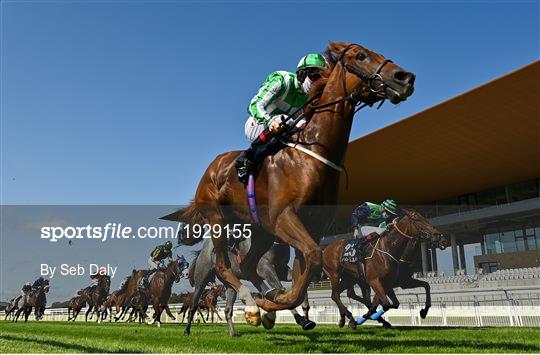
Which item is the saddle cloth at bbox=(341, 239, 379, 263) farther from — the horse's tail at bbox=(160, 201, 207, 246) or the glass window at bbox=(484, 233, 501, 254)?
the glass window at bbox=(484, 233, 501, 254)

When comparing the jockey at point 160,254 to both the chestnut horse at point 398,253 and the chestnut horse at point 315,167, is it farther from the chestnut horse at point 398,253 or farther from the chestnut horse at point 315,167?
the chestnut horse at point 315,167

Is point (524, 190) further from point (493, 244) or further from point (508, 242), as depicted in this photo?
point (508, 242)

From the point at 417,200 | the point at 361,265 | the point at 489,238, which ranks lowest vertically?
the point at 361,265

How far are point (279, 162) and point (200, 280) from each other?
6012mm

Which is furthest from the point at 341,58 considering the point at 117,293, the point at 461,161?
the point at 461,161

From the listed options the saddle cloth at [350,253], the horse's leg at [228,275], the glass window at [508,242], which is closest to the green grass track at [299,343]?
the horse's leg at [228,275]

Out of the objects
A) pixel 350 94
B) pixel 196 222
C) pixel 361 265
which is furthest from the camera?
pixel 361 265

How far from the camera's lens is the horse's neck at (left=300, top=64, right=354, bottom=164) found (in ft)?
14.3

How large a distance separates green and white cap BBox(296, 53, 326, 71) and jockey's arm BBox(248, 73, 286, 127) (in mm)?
315

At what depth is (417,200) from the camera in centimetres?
4350

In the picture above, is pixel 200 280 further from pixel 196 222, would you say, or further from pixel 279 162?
pixel 279 162

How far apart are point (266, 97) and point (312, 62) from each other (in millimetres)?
626

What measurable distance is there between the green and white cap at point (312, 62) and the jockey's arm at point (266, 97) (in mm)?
315

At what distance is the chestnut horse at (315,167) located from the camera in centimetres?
400
